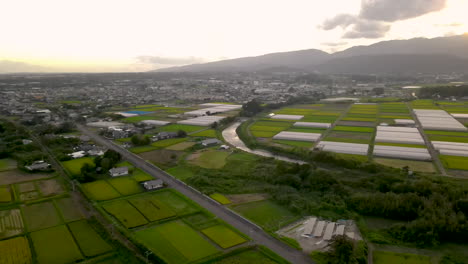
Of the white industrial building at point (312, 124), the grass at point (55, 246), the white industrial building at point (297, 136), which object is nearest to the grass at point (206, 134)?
the white industrial building at point (297, 136)

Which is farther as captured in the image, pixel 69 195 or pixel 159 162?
pixel 159 162

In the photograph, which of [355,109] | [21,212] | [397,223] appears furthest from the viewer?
[355,109]

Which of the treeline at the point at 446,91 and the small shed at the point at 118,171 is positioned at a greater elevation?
the treeline at the point at 446,91

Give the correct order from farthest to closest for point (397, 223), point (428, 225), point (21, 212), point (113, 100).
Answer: point (113, 100) → point (21, 212) → point (397, 223) → point (428, 225)

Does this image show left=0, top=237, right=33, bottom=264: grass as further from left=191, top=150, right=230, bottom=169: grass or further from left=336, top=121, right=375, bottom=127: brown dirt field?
left=336, top=121, right=375, bottom=127: brown dirt field

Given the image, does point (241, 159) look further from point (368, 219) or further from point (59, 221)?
point (59, 221)

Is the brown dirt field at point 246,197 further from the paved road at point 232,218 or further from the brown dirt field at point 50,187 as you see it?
the brown dirt field at point 50,187

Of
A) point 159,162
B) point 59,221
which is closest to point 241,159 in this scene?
point 159,162

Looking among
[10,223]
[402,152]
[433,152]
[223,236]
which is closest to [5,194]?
[10,223]
